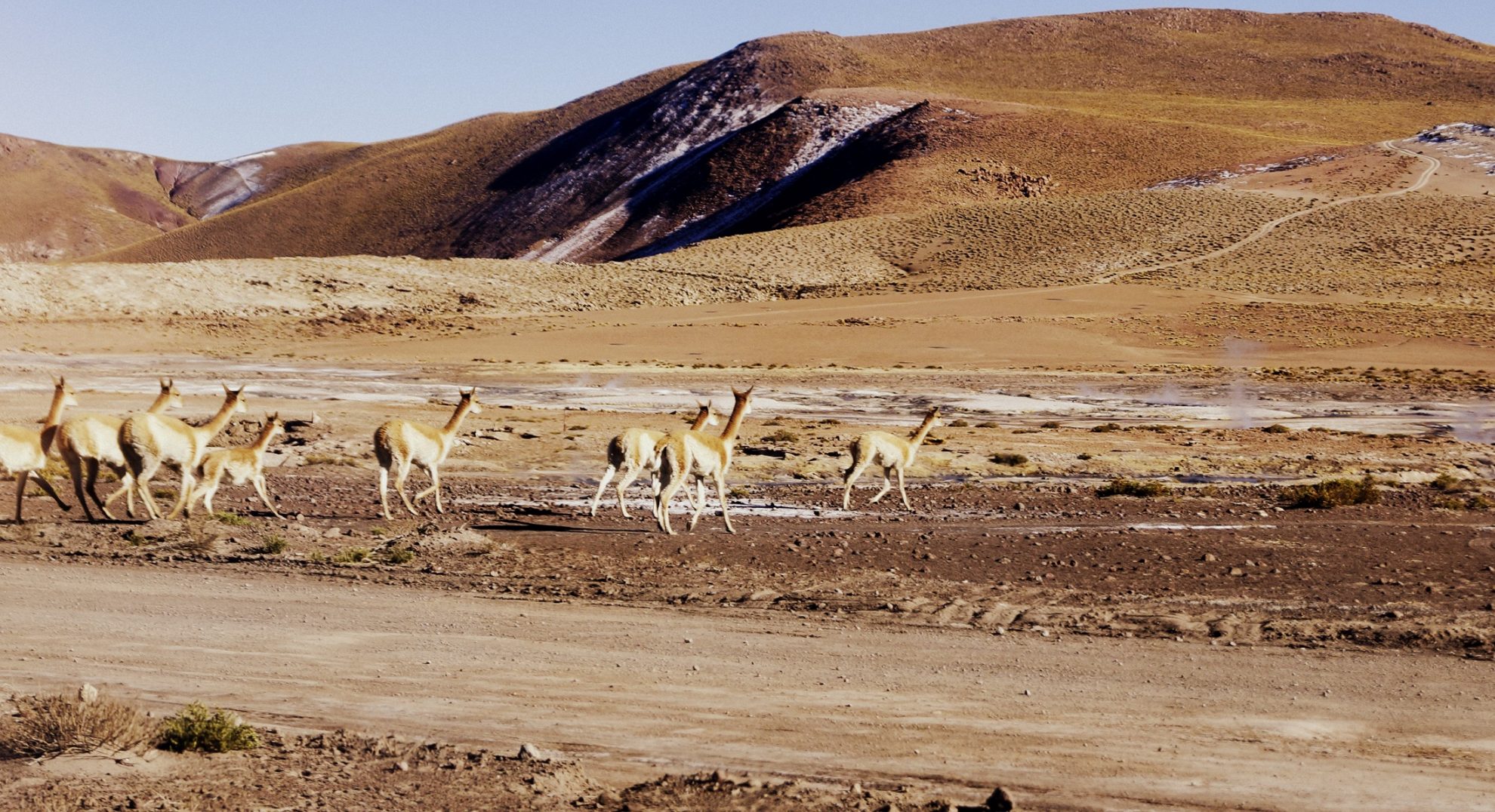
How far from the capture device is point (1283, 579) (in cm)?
1530

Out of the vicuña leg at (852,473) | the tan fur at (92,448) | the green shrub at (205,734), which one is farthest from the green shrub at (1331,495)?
the green shrub at (205,734)

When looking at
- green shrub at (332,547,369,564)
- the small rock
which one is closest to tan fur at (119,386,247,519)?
green shrub at (332,547,369,564)

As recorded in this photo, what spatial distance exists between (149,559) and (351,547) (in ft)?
6.95

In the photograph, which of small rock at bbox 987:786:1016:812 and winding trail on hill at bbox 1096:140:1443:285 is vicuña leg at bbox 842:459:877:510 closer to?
small rock at bbox 987:786:1016:812

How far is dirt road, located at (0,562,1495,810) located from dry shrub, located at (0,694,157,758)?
115 cm

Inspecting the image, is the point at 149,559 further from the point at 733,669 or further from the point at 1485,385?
the point at 1485,385

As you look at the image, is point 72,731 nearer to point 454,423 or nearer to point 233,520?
point 233,520

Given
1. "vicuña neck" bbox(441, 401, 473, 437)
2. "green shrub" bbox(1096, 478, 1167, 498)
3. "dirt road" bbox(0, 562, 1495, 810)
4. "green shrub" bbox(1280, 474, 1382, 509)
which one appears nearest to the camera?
"dirt road" bbox(0, 562, 1495, 810)

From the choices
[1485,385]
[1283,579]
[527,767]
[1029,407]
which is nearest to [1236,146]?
[1485,385]

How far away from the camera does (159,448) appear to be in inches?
658

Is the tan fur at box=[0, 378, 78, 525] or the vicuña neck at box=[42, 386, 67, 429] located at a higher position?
the vicuña neck at box=[42, 386, 67, 429]

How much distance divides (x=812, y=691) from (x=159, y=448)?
9.49 meters

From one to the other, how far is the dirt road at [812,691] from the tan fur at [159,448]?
3061mm

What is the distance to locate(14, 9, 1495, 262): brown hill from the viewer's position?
128 m
